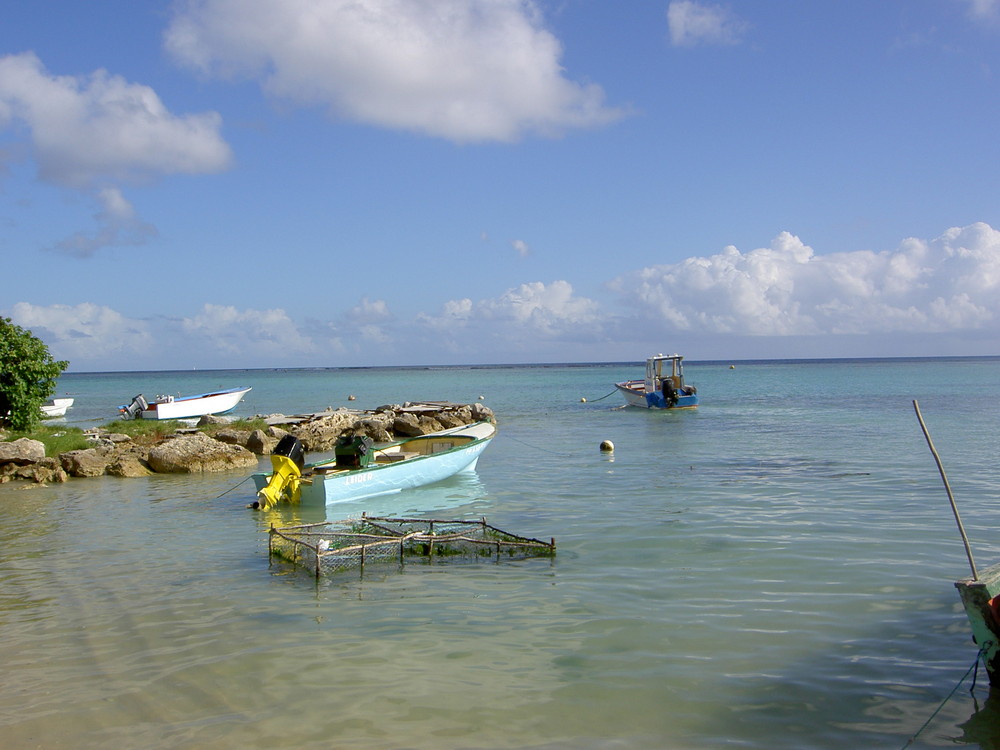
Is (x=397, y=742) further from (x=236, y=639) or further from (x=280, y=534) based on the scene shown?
(x=280, y=534)

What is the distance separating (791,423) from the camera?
112 feet

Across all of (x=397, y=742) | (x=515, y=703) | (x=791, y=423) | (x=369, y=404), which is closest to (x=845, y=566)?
(x=515, y=703)

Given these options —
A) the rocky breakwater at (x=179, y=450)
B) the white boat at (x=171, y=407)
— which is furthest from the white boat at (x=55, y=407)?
the rocky breakwater at (x=179, y=450)

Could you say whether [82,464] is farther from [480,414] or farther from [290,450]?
[480,414]

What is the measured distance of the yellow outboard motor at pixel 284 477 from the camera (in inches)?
579

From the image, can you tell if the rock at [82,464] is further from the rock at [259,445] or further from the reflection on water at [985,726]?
the reflection on water at [985,726]

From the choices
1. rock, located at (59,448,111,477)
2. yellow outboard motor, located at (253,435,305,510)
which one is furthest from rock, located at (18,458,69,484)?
yellow outboard motor, located at (253,435,305,510)

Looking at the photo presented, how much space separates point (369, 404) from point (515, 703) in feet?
177

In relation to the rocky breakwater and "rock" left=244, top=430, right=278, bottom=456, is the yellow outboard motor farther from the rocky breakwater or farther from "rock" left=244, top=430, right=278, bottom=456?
"rock" left=244, top=430, right=278, bottom=456

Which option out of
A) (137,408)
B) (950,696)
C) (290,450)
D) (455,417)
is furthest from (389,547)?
(137,408)

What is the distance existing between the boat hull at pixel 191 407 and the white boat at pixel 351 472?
26060 millimetres

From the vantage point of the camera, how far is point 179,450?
2147 centimetres

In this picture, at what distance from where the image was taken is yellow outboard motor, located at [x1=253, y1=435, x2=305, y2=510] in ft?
48.2

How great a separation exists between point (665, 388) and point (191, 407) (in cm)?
2619
